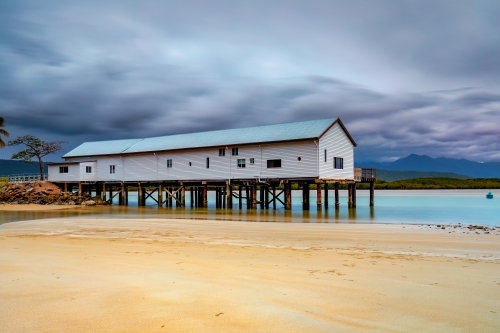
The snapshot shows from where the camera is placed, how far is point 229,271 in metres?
7.32

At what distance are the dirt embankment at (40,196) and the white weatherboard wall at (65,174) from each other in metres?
1.27

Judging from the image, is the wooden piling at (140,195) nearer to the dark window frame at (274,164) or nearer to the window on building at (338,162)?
the dark window frame at (274,164)

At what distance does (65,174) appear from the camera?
152ft

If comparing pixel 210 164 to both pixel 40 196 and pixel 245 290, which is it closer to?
pixel 40 196

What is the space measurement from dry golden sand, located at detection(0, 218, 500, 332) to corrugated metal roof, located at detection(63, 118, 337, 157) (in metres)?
21.1

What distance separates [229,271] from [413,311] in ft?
11.2

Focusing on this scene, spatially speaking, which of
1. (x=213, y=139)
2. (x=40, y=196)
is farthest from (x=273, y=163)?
(x=40, y=196)

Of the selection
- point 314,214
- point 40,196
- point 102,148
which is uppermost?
point 102,148

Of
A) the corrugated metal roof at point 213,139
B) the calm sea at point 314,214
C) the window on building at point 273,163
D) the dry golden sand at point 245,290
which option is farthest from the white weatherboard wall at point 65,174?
the dry golden sand at point 245,290

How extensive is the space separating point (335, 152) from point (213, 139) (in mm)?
11426

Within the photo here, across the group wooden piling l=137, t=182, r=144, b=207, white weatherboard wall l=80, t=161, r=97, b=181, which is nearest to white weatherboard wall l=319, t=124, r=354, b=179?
wooden piling l=137, t=182, r=144, b=207

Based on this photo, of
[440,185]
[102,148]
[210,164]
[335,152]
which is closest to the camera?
[335,152]

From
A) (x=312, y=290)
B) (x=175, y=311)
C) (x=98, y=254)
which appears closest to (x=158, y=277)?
(x=175, y=311)

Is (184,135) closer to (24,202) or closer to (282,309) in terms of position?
(24,202)
